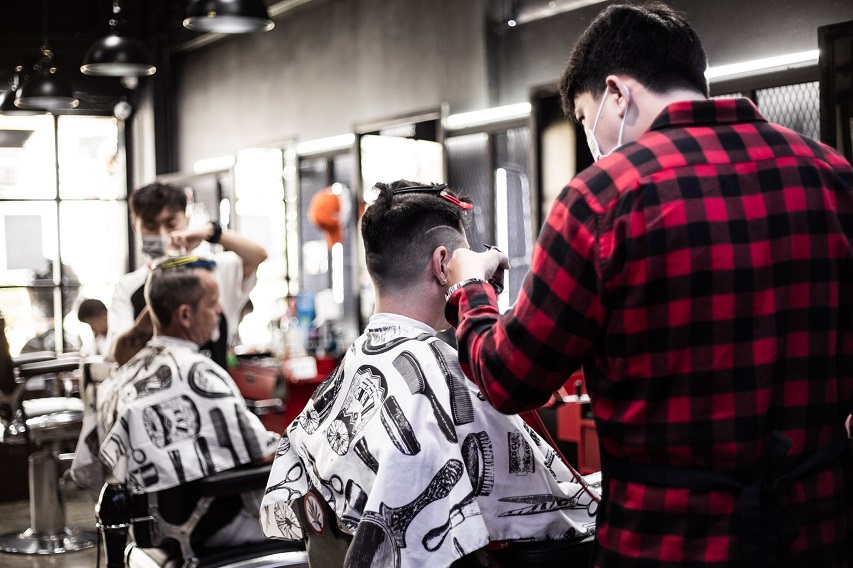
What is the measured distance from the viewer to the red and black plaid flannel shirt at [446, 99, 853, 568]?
112cm

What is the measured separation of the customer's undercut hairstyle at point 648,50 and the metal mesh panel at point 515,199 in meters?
3.61

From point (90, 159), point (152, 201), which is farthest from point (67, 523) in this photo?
point (90, 159)

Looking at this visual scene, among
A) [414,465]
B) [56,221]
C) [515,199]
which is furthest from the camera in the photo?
[56,221]

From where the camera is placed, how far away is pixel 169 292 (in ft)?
9.03

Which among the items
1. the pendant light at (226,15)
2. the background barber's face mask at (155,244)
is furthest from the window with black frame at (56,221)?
the background barber's face mask at (155,244)

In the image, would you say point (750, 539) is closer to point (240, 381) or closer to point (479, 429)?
point (479, 429)

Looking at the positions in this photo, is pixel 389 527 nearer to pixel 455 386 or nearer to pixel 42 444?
pixel 455 386

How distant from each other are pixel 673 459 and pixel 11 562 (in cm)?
382

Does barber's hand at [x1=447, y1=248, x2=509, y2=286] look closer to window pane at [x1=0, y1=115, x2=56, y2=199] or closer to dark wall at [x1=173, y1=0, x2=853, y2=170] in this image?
dark wall at [x1=173, y1=0, x2=853, y2=170]

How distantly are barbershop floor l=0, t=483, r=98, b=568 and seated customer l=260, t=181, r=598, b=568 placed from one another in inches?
112

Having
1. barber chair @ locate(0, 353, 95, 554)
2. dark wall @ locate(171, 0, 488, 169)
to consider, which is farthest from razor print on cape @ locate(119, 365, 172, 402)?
dark wall @ locate(171, 0, 488, 169)

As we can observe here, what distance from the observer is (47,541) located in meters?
4.39

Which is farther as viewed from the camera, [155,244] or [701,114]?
[155,244]

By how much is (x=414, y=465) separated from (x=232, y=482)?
3.28 feet
